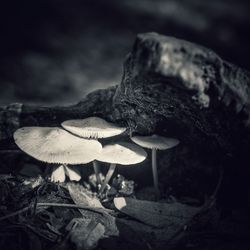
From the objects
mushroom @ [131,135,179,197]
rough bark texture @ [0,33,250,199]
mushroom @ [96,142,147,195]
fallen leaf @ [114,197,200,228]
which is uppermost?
rough bark texture @ [0,33,250,199]

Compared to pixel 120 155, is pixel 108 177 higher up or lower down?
lower down

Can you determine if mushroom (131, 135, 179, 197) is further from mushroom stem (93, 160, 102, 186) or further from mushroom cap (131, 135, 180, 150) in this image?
mushroom stem (93, 160, 102, 186)

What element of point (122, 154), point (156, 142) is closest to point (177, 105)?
point (156, 142)

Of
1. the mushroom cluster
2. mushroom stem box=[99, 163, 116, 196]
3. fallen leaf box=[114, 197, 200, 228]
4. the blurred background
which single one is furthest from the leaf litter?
the blurred background

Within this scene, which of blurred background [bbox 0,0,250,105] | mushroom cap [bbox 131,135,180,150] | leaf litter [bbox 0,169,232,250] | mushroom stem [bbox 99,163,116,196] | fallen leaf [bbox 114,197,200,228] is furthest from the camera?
mushroom stem [bbox 99,163,116,196]

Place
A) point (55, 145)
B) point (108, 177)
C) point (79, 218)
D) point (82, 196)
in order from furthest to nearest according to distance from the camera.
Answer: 1. point (108, 177)
2. point (82, 196)
3. point (55, 145)
4. point (79, 218)

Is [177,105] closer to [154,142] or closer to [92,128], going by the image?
[154,142]

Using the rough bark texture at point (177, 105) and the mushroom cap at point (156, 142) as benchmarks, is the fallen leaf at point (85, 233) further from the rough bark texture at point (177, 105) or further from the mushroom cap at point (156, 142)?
the rough bark texture at point (177, 105)
